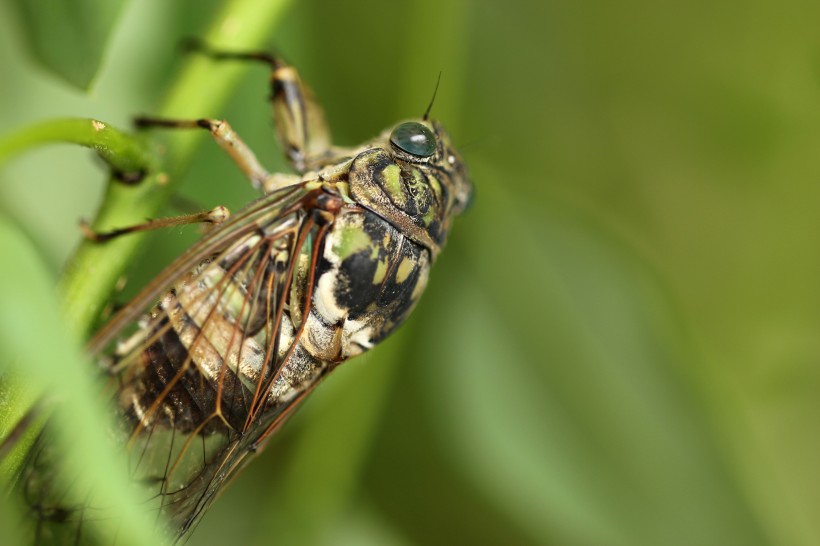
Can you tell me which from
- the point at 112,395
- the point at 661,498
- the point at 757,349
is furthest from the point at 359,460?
the point at 757,349

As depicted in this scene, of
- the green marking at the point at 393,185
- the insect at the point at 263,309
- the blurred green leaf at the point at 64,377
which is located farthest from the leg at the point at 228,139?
the blurred green leaf at the point at 64,377

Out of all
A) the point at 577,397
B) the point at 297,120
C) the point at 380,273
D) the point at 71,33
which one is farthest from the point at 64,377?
the point at 577,397

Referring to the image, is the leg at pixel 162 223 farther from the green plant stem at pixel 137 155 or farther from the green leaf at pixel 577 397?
the green leaf at pixel 577 397

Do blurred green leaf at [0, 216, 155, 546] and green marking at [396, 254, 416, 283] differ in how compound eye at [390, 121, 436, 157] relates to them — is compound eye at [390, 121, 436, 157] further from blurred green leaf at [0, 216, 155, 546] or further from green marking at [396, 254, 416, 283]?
blurred green leaf at [0, 216, 155, 546]

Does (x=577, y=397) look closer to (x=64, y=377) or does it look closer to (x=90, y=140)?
(x=90, y=140)

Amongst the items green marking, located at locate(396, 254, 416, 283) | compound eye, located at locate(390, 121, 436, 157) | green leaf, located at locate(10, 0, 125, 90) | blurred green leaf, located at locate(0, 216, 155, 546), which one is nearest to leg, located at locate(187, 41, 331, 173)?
compound eye, located at locate(390, 121, 436, 157)

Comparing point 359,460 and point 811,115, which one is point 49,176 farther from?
point 811,115
